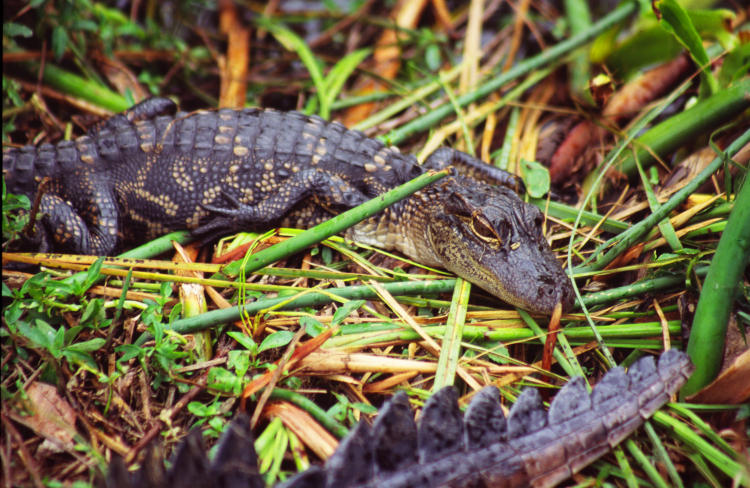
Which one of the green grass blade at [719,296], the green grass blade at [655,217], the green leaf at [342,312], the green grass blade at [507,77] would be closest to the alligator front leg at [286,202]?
the green grass blade at [507,77]

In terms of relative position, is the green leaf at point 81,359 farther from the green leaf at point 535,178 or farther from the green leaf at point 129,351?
the green leaf at point 535,178

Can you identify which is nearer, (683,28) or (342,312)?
(342,312)

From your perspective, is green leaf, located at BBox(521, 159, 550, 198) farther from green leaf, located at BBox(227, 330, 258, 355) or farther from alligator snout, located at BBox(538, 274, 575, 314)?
green leaf, located at BBox(227, 330, 258, 355)

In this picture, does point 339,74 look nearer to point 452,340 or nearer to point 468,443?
point 452,340

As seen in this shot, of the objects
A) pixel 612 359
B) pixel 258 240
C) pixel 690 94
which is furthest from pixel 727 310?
pixel 258 240

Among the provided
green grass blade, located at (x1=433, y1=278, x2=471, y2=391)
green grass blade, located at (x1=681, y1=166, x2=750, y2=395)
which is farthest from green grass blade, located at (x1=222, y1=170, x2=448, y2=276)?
green grass blade, located at (x1=681, y1=166, x2=750, y2=395)

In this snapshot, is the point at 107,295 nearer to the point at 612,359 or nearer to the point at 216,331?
the point at 216,331

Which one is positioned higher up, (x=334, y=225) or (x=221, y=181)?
(x=334, y=225)

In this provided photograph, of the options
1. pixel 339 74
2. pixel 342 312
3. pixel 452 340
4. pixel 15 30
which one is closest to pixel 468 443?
pixel 452 340
